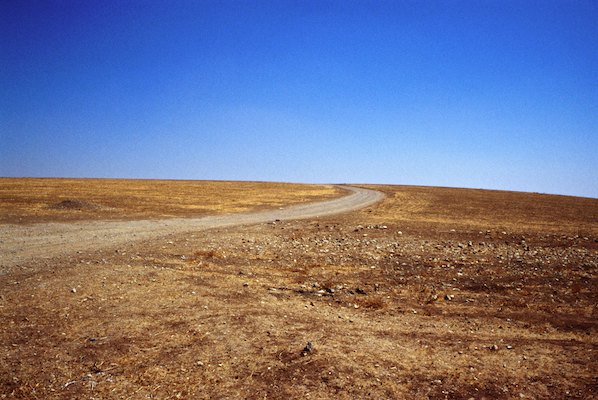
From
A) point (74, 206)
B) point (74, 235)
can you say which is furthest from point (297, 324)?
point (74, 206)

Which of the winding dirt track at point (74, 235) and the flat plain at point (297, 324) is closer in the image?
the flat plain at point (297, 324)

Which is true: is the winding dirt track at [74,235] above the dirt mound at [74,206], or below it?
below

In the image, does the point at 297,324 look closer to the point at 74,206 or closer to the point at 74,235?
the point at 74,235

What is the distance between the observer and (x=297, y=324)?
275 inches

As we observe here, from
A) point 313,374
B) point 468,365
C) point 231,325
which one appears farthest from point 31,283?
point 468,365

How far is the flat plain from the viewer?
5062 mm

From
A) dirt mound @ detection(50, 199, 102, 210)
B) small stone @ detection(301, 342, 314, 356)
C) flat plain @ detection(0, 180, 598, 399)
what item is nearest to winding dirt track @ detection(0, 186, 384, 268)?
→ flat plain @ detection(0, 180, 598, 399)

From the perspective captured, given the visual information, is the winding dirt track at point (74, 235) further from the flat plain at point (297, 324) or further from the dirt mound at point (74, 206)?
the dirt mound at point (74, 206)

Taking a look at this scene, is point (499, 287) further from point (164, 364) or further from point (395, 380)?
point (164, 364)

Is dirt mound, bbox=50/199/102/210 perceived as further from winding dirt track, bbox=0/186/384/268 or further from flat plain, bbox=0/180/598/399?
flat plain, bbox=0/180/598/399

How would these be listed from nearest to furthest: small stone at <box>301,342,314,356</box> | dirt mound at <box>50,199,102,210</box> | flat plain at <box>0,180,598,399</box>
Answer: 1. flat plain at <box>0,180,598,399</box>
2. small stone at <box>301,342,314,356</box>
3. dirt mound at <box>50,199,102,210</box>

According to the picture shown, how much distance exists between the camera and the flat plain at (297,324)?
506cm

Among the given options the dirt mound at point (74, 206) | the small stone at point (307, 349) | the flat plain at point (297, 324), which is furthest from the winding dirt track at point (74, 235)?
the small stone at point (307, 349)

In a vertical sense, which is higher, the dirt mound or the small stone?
the dirt mound
